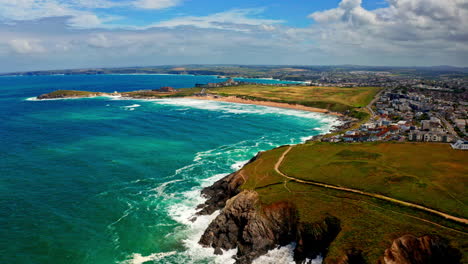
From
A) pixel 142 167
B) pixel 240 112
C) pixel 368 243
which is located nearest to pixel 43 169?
pixel 142 167

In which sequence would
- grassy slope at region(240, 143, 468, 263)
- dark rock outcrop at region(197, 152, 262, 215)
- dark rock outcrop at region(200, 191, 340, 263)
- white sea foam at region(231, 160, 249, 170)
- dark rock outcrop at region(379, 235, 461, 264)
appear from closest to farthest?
1. dark rock outcrop at region(379, 235, 461, 264)
2. grassy slope at region(240, 143, 468, 263)
3. dark rock outcrop at region(200, 191, 340, 263)
4. dark rock outcrop at region(197, 152, 262, 215)
5. white sea foam at region(231, 160, 249, 170)

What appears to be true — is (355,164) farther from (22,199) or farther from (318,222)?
(22,199)

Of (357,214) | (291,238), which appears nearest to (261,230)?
(291,238)

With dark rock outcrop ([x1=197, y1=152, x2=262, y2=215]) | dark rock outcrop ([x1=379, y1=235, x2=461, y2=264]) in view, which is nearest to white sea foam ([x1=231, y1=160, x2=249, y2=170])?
dark rock outcrop ([x1=197, y1=152, x2=262, y2=215])

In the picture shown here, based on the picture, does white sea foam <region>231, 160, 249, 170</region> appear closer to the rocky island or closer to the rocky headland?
the rocky island

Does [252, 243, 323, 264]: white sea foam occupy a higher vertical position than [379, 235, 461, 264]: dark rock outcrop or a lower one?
lower

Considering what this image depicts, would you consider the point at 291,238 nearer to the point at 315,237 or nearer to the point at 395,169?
the point at 315,237

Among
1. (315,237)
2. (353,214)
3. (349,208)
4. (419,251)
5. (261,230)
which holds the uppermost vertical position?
(349,208)
